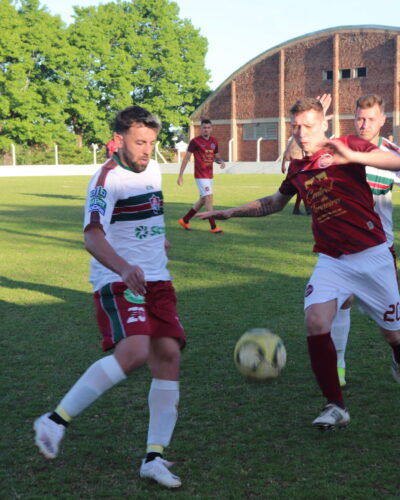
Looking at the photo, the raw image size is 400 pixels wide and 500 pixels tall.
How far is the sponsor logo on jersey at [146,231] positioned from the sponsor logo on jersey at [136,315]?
1.36 feet

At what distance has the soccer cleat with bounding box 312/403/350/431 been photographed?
12.7 feet

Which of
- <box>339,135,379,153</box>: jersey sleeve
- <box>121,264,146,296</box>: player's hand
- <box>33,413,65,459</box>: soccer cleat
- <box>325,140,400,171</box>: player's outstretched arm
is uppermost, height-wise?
<box>339,135,379,153</box>: jersey sleeve

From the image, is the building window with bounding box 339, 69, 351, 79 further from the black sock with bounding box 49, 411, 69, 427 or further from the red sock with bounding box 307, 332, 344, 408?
the black sock with bounding box 49, 411, 69, 427

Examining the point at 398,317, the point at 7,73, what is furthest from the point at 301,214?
the point at 7,73

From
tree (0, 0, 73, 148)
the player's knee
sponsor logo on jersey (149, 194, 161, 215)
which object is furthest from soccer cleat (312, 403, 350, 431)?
tree (0, 0, 73, 148)

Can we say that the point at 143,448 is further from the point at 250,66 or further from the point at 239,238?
the point at 250,66

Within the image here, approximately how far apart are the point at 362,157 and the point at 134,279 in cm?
147

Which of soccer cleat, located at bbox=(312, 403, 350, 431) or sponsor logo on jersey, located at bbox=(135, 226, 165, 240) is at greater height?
sponsor logo on jersey, located at bbox=(135, 226, 165, 240)

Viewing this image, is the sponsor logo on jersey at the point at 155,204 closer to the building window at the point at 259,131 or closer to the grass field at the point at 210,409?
the grass field at the point at 210,409

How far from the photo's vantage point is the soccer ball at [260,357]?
4.28 m

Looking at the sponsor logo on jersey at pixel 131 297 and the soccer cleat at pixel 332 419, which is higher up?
the sponsor logo on jersey at pixel 131 297

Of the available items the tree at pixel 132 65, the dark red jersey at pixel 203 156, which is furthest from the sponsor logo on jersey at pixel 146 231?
the tree at pixel 132 65

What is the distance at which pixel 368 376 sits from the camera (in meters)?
4.96

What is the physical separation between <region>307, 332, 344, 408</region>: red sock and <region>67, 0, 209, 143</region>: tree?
57.2m
